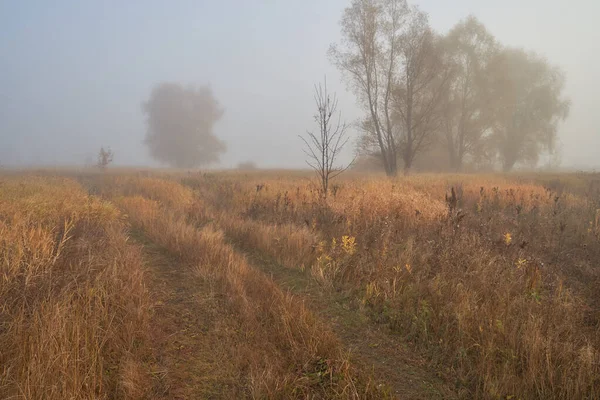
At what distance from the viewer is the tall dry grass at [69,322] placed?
6.26 ft

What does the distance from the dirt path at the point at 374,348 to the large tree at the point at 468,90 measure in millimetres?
22763

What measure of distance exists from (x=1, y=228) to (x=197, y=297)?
9.40ft

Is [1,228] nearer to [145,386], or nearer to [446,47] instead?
[145,386]

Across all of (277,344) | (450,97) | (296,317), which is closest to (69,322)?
(277,344)

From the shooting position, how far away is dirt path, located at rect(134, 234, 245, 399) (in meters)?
2.09

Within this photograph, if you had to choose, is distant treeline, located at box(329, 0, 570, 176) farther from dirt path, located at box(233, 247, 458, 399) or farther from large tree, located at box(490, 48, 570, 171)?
dirt path, located at box(233, 247, 458, 399)

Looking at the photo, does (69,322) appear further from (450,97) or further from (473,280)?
(450,97)

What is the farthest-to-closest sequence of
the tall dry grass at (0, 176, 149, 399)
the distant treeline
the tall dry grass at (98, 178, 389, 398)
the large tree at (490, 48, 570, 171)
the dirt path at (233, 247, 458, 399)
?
1. the large tree at (490, 48, 570, 171)
2. the distant treeline
3. the dirt path at (233, 247, 458, 399)
4. the tall dry grass at (98, 178, 389, 398)
5. the tall dry grass at (0, 176, 149, 399)

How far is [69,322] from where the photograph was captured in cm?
230

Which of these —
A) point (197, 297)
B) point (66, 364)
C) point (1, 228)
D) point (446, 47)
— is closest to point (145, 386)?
point (66, 364)

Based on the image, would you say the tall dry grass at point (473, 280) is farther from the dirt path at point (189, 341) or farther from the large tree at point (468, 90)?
the large tree at point (468, 90)

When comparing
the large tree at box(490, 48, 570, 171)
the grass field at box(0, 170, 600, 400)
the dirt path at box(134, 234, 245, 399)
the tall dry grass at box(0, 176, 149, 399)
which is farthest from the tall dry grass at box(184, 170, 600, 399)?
the large tree at box(490, 48, 570, 171)

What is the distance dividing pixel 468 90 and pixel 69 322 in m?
28.5

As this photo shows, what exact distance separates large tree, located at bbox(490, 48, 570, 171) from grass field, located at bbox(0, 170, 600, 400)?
2694cm
